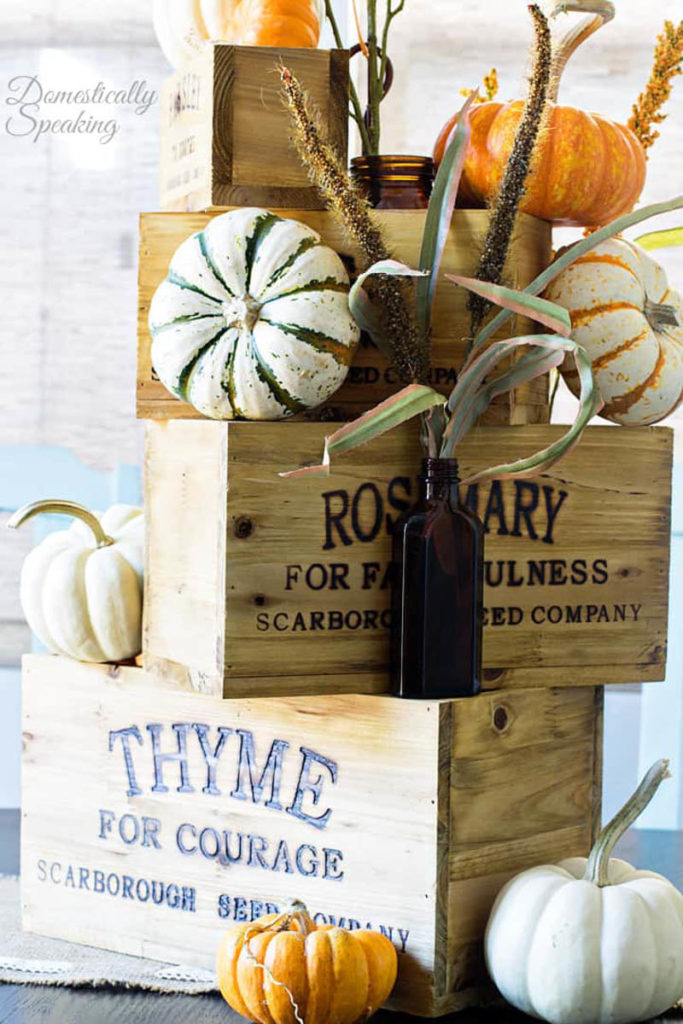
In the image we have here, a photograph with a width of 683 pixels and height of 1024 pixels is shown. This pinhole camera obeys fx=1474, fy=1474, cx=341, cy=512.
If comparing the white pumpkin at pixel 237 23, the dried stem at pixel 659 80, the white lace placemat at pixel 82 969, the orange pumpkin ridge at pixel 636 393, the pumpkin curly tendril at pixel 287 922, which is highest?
the white pumpkin at pixel 237 23

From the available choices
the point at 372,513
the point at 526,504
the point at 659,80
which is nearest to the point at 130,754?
the point at 372,513

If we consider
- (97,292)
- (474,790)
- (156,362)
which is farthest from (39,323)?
(474,790)

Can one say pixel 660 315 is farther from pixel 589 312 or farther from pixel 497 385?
pixel 497 385

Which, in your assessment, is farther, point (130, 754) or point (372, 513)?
point (130, 754)

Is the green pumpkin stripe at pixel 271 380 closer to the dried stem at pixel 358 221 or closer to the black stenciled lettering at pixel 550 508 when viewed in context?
the dried stem at pixel 358 221

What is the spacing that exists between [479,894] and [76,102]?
6.57 ft

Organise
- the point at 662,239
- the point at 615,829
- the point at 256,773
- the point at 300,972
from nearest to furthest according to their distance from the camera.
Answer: the point at 300,972 < the point at 615,829 < the point at 256,773 < the point at 662,239

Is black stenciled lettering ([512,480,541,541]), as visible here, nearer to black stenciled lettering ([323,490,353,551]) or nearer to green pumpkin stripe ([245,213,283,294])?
black stenciled lettering ([323,490,353,551])

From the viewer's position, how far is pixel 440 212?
54.4 inches

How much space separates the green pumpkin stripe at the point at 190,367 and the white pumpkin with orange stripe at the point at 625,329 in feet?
1.18

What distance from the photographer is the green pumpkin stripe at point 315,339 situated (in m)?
1.34

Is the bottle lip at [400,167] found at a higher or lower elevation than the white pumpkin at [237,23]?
lower

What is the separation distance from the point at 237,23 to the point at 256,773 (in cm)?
→ 78

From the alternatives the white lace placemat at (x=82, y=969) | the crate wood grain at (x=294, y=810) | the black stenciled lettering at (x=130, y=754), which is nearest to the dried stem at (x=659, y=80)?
the crate wood grain at (x=294, y=810)
